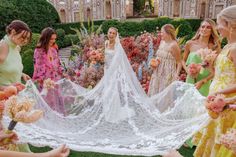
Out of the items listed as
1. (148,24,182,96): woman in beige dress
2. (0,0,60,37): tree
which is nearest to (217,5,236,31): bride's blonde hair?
(148,24,182,96): woman in beige dress

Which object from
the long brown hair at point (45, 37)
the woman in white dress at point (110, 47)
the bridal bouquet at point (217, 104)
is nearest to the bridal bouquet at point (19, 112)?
the bridal bouquet at point (217, 104)

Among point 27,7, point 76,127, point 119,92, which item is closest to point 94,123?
point 76,127

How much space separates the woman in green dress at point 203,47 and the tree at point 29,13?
1044cm

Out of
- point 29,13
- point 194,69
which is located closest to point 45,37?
point 194,69

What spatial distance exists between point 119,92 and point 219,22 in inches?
80.7

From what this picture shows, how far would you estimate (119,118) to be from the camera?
156 inches

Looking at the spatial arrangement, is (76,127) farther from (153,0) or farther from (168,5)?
(153,0)

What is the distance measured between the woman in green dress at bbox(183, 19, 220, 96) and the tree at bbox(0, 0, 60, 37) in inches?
411

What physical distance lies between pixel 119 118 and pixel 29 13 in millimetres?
12093

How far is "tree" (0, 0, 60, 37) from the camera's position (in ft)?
42.8

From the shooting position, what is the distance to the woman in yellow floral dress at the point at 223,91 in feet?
8.48

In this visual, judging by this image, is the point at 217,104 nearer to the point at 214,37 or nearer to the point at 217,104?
the point at 217,104

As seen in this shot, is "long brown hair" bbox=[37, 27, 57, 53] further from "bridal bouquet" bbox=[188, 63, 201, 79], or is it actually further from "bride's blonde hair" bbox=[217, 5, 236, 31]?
"bride's blonde hair" bbox=[217, 5, 236, 31]

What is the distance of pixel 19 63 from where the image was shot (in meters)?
3.73
